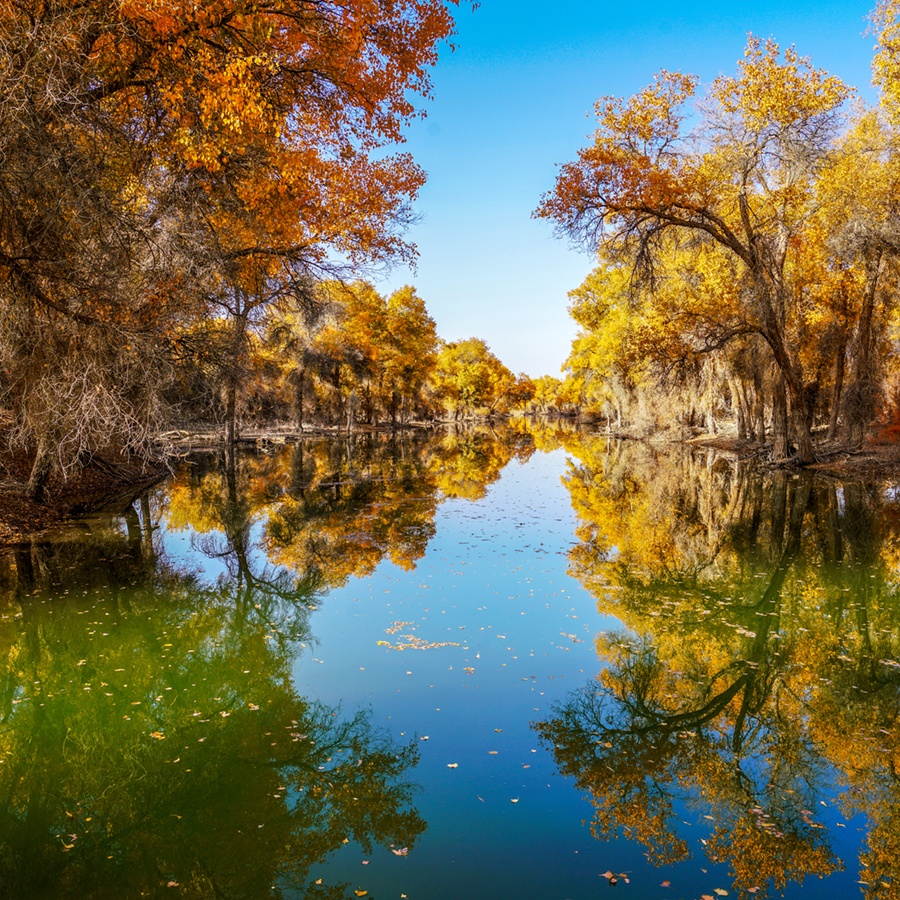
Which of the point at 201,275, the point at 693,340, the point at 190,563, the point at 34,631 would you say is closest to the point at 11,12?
the point at 201,275

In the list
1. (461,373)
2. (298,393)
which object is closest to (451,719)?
(298,393)

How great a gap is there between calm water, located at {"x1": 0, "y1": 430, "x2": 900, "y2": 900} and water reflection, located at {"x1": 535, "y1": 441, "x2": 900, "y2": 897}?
28 millimetres

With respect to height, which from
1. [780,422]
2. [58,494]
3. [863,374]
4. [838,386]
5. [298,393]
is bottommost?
[58,494]

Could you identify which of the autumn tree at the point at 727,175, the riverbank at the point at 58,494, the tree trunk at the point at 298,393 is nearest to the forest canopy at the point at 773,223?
the autumn tree at the point at 727,175

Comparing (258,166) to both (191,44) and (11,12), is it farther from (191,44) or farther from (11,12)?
(11,12)

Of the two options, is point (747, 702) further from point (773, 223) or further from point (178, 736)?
point (773, 223)

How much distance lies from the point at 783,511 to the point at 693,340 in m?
10.5

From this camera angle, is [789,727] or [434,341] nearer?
[789,727]

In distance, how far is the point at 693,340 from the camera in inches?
1012

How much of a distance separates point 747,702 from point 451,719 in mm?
3014

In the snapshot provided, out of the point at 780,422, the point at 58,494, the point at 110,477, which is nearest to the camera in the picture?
the point at 58,494

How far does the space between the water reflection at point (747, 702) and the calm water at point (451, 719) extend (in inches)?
1.1

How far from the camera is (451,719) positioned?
20.8ft

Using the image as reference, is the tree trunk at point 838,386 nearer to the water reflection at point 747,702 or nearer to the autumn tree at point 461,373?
the water reflection at point 747,702
